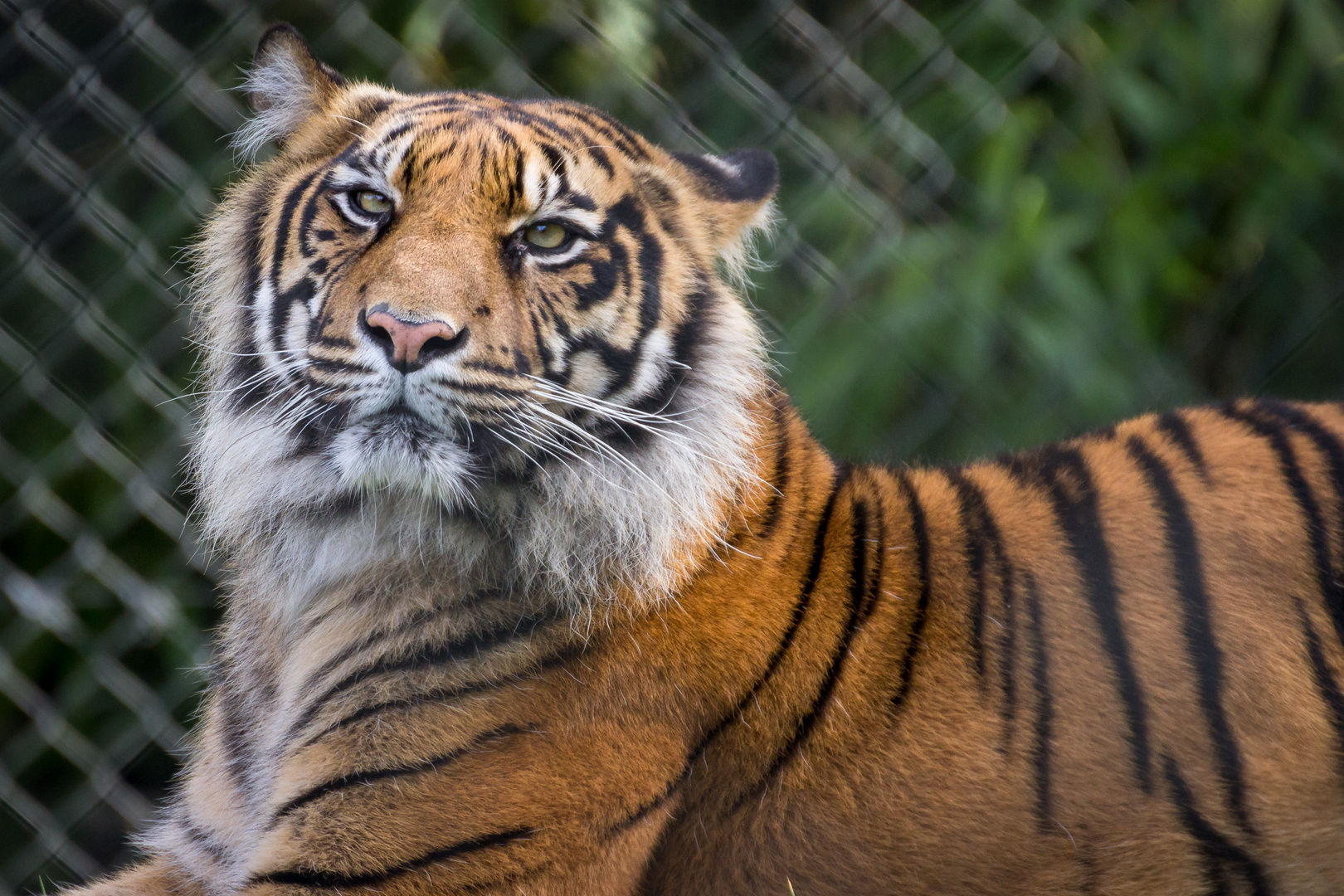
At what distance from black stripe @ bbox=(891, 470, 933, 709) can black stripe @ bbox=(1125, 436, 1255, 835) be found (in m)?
0.23

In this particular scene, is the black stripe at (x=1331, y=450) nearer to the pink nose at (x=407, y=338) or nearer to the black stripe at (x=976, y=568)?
the black stripe at (x=976, y=568)

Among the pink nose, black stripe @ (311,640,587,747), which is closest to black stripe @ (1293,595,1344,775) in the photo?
black stripe @ (311,640,587,747)

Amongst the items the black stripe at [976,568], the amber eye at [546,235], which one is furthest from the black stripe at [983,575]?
the amber eye at [546,235]

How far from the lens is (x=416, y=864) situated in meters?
1.00

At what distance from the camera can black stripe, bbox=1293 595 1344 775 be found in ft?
3.56

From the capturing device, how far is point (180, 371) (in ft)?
7.13

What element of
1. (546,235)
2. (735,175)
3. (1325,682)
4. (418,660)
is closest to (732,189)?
(735,175)

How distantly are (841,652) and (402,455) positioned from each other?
456mm

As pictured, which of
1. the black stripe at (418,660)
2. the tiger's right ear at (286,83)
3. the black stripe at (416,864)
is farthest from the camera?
the tiger's right ear at (286,83)

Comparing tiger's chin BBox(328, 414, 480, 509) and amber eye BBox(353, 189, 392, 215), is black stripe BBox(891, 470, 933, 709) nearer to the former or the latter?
tiger's chin BBox(328, 414, 480, 509)

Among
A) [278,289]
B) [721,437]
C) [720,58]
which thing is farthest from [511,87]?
[721,437]

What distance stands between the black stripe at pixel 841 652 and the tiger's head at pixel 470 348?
0.14m

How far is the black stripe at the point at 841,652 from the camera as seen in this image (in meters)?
1.12

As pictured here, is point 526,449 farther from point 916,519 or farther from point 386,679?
point 916,519
